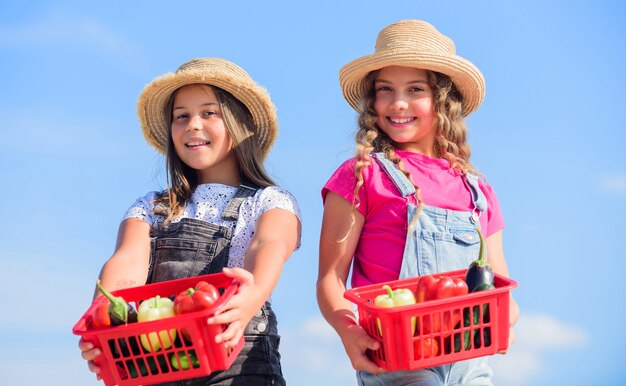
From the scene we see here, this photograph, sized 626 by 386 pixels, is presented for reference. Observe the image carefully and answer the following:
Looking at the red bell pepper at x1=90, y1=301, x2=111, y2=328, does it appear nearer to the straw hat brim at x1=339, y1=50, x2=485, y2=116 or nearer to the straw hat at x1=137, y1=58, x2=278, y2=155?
the straw hat at x1=137, y1=58, x2=278, y2=155

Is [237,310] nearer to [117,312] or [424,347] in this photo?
[117,312]

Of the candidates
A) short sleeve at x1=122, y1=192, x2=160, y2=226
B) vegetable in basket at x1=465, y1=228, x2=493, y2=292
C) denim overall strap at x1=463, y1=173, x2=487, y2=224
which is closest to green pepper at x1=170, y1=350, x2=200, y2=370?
vegetable in basket at x1=465, y1=228, x2=493, y2=292

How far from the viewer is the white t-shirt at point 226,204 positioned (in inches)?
216

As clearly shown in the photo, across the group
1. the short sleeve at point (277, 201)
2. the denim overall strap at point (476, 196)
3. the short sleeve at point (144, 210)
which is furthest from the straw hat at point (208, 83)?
the denim overall strap at point (476, 196)

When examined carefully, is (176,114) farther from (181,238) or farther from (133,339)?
(133,339)

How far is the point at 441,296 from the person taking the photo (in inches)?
165

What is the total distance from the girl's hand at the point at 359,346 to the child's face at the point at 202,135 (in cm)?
175

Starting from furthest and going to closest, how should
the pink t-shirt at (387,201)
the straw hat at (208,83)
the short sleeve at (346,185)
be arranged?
1. the straw hat at (208,83)
2. the short sleeve at (346,185)
3. the pink t-shirt at (387,201)

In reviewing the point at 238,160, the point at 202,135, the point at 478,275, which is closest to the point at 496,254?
the point at 478,275

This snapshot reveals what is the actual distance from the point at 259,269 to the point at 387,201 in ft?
2.99

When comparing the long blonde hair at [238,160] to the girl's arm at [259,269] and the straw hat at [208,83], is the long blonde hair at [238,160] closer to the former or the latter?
the straw hat at [208,83]

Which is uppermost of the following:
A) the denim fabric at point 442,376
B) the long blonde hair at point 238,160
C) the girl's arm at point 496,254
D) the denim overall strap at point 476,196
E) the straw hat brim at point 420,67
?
the straw hat brim at point 420,67

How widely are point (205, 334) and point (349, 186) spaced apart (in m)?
1.48

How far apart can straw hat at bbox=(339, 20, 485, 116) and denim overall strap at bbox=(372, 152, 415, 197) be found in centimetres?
64
